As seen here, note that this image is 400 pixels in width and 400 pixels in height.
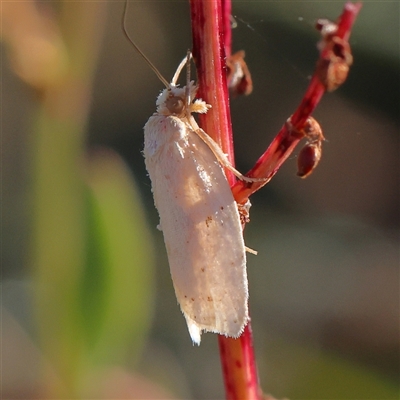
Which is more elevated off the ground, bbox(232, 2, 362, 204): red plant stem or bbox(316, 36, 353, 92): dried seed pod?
bbox(316, 36, 353, 92): dried seed pod

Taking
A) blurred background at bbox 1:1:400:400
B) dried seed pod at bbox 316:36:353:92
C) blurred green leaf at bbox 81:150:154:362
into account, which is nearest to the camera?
dried seed pod at bbox 316:36:353:92

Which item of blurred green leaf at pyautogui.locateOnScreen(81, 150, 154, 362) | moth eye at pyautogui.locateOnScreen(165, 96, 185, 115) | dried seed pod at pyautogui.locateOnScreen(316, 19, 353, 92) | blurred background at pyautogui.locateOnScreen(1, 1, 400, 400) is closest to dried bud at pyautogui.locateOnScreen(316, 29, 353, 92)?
dried seed pod at pyautogui.locateOnScreen(316, 19, 353, 92)

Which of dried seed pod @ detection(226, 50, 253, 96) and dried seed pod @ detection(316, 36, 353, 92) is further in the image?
dried seed pod @ detection(226, 50, 253, 96)

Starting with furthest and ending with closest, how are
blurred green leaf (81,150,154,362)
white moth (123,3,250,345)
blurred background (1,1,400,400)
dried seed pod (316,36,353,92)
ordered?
blurred background (1,1,400,400) → blurred green leaf (81,150,154,362) → white moth (123,3,250,345) → dried seed pod (316,36,353,92)

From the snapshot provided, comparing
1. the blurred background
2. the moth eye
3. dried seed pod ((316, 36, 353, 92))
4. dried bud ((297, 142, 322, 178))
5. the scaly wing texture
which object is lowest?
the blurred background

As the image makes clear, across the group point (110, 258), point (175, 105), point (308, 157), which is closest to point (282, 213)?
point (110, 258)

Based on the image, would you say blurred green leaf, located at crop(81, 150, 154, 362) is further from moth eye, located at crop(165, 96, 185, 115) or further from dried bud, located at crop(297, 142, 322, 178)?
dried bud, located at crop(297, 142, 322, 178)

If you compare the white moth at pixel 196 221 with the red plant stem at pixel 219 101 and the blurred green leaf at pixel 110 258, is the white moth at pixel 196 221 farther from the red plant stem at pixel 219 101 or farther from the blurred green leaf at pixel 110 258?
the blurred green leaf at pixel 110 258

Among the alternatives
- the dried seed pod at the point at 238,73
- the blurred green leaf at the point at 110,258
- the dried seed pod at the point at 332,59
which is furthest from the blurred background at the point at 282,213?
the dried seed pod at the point at 332,59

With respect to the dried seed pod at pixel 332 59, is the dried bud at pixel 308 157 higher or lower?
lower
